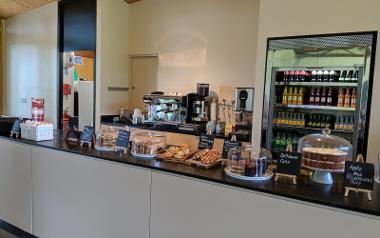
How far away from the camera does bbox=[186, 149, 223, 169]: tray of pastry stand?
1.91 m

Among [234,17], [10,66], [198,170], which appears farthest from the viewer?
[10,66]

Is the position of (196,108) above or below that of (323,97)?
below

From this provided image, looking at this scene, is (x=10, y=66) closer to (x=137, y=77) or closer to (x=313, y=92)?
(x=137, y=77)

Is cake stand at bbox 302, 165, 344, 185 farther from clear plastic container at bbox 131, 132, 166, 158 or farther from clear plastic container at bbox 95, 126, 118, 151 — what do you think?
clear plastic container at bbox 95, 126, 118, 151

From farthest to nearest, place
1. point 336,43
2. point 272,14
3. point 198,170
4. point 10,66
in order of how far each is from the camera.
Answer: point 10,66 < point 272,14 < point 336,43 < point 198,170

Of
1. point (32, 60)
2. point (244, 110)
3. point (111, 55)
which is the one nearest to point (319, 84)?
point (244, 110)

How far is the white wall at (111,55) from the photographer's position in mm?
4914

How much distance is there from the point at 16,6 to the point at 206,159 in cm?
618

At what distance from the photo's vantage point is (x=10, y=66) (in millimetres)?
6945

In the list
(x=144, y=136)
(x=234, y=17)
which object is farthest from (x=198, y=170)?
(x=234, y=17)

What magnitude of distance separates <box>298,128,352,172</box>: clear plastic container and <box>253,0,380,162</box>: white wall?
1.29 metres

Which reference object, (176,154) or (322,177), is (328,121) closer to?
(322,177)

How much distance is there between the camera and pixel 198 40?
4.67m

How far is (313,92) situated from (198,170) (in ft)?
6.53
